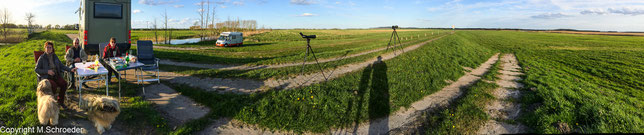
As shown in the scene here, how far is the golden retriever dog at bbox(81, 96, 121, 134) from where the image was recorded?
14.4 ft

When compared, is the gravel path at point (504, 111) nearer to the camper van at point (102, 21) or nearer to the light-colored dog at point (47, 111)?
the light-colored dog at point (47, 111)

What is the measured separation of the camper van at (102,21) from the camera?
1121cm

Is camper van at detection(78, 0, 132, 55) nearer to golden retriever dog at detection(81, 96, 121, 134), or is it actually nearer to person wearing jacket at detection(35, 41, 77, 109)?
person wearing jacket at detection(35, 41, 77, 109)

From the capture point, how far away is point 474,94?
8227mm

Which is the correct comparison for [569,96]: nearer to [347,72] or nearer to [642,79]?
[347,72]

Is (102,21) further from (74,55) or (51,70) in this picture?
(51,70)

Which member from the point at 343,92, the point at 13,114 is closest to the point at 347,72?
the point at 343,92

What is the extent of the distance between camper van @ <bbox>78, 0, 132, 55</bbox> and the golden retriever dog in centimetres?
Answer: 932

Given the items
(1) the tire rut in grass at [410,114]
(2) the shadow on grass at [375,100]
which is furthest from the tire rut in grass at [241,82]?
(1) the tire rut in grass at [410,114]

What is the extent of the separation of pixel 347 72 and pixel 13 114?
30.8 feet

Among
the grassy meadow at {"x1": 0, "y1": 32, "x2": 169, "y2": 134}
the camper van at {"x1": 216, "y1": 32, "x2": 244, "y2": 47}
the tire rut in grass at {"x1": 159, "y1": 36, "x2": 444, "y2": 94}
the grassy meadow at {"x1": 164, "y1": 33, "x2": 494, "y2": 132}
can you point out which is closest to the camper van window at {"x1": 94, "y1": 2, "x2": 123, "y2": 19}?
the tire rut in grass at {"x1": 159, "y1": 36, "x2": 444, "y2": 94}

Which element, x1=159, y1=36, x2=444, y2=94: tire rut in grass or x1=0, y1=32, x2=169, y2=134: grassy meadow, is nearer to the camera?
x1=0, y1=32, x2=169, y2=134: grassy meadow

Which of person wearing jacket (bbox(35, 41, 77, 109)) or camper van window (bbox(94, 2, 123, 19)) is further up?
camper van window (bbox(94, 2, 123, 19))

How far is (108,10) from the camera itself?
38.0 ft
